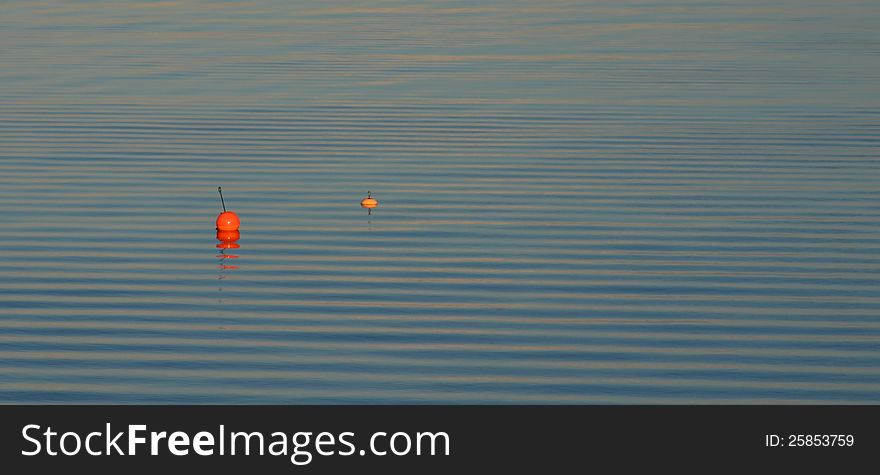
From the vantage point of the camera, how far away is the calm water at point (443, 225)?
15547 millimetres

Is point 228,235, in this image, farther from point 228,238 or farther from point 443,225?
point 443,225

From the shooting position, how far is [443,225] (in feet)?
72.1

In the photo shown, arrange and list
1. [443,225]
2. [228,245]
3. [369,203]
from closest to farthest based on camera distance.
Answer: [228,245] < [443,225] < [369,203]

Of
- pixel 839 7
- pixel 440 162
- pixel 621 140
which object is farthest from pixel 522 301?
pixel 839 7

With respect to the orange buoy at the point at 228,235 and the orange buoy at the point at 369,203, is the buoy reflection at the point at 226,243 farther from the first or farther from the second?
the orange buoy at the point at 369,203

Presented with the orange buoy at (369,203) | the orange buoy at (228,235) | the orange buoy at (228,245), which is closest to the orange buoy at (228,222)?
the orange buoy at (228,235)

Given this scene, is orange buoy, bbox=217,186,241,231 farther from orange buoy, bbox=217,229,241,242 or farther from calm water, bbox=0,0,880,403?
calm water, bbox=0,0,880,403

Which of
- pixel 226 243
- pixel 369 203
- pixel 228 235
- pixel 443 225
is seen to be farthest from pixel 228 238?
pixel 443 225

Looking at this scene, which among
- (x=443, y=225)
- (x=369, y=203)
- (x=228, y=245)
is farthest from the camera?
(x=369, y=203)

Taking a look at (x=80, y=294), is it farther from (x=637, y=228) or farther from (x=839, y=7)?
(x=839, y=7)

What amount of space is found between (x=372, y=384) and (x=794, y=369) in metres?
3.91

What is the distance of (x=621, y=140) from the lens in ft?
94.1

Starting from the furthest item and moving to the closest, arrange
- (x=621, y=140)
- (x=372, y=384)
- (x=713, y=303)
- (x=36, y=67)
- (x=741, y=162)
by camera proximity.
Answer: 1. (x=36, y=67)
2. (x=621, y=140)
3. (x=741, y=162)
4. (x=713, y=303)
5. (x=372, y=384)

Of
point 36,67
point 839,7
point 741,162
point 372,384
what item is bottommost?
point 372,384
